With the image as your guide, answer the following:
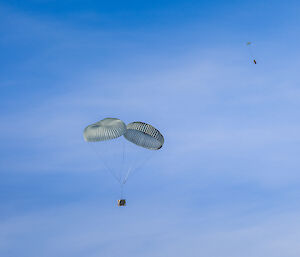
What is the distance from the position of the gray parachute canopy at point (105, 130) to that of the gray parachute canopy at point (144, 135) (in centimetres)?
283

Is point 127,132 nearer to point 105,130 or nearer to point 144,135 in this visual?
point 144,135

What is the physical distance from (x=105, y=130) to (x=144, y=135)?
6.85 metres

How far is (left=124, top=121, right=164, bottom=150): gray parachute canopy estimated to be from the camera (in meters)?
108

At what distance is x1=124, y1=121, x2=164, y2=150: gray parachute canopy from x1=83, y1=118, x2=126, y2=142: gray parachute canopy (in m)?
2.83

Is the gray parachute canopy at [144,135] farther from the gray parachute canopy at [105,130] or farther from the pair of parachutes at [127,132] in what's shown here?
the gray parachute canopy at [105,130]

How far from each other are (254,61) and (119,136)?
2485 centimetres

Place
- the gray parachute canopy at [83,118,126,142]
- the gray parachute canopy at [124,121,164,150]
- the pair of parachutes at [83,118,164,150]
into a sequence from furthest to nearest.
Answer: the gray parachute canopy at [124,121,164,150]
the pair of parachutes at [83,118,164,150]
the gray parachute canopy at [83,118,126,142]

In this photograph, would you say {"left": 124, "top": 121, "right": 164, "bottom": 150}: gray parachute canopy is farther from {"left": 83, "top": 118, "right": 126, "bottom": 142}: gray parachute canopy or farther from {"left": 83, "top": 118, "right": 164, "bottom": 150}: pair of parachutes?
{"left": 83, "top": 118, "right": 126, "bottom": 142}: gray parachute canopy

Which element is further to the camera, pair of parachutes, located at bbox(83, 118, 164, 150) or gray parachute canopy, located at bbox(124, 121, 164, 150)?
gray parachute canopy, located at bbox(124, 121, 164, 150)

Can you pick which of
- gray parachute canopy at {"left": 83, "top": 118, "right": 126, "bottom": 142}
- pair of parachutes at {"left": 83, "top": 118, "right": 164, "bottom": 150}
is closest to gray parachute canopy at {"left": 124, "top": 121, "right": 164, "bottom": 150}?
pair of parachutes at {"left": 83, "top": 118, "right": 164, "bottom": 150}

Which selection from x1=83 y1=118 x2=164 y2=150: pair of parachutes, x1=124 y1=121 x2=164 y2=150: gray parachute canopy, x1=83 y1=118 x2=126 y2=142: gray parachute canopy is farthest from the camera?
x1=124 y1=121 x2=164 y2=150: gray parachute canopy

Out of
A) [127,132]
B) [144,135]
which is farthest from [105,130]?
[144,135]

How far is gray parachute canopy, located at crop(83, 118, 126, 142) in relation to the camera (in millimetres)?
104688

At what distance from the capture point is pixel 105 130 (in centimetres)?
10456
